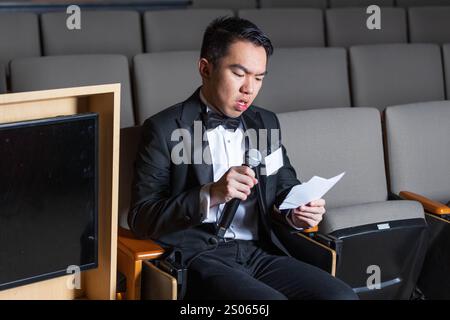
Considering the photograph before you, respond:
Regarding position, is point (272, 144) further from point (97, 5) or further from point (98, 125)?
point (97, 5)

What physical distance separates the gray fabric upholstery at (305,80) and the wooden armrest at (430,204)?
0.78 feet

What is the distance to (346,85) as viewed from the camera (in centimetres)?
116

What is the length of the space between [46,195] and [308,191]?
24 cm

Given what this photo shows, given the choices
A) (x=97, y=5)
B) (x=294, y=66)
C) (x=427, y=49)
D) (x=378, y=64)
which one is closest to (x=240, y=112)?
(x=294, y=66)

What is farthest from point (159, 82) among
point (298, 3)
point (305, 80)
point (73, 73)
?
point (298, 3)

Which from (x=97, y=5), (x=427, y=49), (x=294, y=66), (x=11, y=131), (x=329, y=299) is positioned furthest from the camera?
(x=97, y=5)

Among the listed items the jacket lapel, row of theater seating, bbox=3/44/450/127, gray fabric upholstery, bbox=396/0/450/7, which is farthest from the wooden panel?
gray fabric upholstery, bbox=396/0/450/7

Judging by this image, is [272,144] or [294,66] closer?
[272,144]

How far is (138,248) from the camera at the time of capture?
0.70 metres

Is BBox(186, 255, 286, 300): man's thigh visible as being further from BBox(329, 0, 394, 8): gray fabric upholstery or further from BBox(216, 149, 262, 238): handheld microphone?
BBox(329, 0, 394, 8): gray fabric upholstery

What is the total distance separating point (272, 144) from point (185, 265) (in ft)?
0.51

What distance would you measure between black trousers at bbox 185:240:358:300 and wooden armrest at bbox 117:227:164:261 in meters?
0.04

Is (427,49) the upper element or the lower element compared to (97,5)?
lower

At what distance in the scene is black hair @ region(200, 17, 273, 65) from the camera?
71 cm
